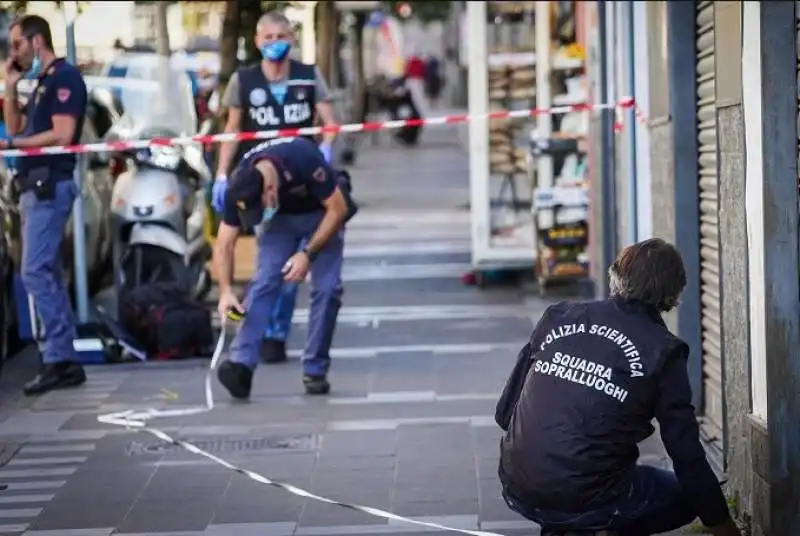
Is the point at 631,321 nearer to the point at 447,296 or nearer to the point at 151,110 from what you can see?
the point at 447,296

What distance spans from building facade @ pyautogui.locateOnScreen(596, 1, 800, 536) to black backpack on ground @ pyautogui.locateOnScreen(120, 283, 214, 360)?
269cm

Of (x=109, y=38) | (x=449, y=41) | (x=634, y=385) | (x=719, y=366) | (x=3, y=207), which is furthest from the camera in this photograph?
(x=449, y=41)

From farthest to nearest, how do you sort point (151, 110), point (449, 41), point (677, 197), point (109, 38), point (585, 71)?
point (449, 41) → point (109, 38) → point (151, 110) → point (585, 71) → point (677, 197)

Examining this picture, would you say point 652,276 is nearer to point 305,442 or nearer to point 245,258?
point 305,442

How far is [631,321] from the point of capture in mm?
5438

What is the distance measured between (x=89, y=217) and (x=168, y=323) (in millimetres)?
2104

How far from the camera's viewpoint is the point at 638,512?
18.0ft

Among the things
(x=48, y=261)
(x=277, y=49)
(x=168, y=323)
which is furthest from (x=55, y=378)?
(x=277, y=49)

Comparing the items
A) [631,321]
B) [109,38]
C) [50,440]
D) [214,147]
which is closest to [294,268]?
[50,440]

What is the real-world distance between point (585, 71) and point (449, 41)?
5201cm

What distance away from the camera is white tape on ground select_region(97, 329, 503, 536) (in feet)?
23.3

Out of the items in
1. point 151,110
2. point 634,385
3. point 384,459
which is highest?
point 151,110

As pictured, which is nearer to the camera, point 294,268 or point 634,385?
point 634,385

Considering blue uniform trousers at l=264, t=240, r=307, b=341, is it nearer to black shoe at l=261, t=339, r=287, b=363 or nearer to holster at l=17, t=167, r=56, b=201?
black shoe at l=261, t=339, r=287, b=363
